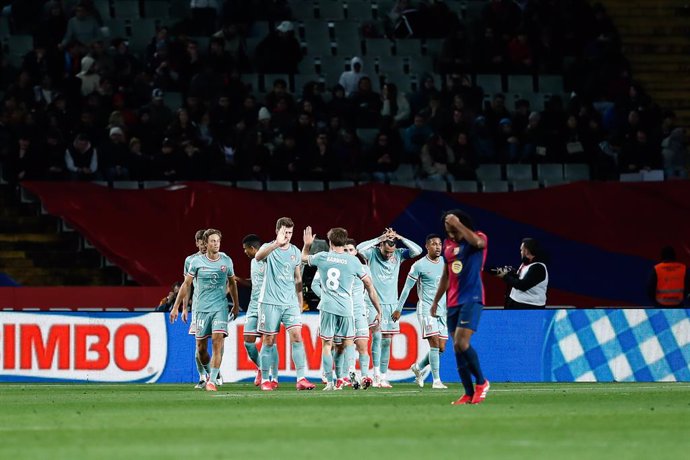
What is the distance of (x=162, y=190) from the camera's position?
27.0 metres

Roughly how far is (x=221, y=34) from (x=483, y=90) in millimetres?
5592

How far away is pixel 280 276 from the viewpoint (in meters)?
20.6

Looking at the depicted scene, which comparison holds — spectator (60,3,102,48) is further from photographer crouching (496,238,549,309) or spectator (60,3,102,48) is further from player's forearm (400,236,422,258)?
player's forearm (400,236,422,258)

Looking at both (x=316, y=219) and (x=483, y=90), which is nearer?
(x=316, y=219)

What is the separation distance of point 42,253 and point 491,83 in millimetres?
10615

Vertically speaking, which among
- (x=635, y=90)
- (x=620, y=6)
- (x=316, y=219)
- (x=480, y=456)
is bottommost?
(x=480, y=456)

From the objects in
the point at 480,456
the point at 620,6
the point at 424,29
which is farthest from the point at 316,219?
the point at 480,456

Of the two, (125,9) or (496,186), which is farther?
(125,9)

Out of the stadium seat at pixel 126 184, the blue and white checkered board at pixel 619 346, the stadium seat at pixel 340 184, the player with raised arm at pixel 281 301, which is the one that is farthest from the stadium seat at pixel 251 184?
the player with raised arm at pixel 281 301

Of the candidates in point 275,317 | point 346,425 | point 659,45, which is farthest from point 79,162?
point 659,45

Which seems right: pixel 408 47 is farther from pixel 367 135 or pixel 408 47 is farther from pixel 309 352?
pixel 309 352

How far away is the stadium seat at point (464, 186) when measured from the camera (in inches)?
1171

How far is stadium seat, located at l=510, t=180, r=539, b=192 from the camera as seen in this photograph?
30181mm

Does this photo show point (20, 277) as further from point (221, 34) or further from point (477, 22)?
point (477, 22)
